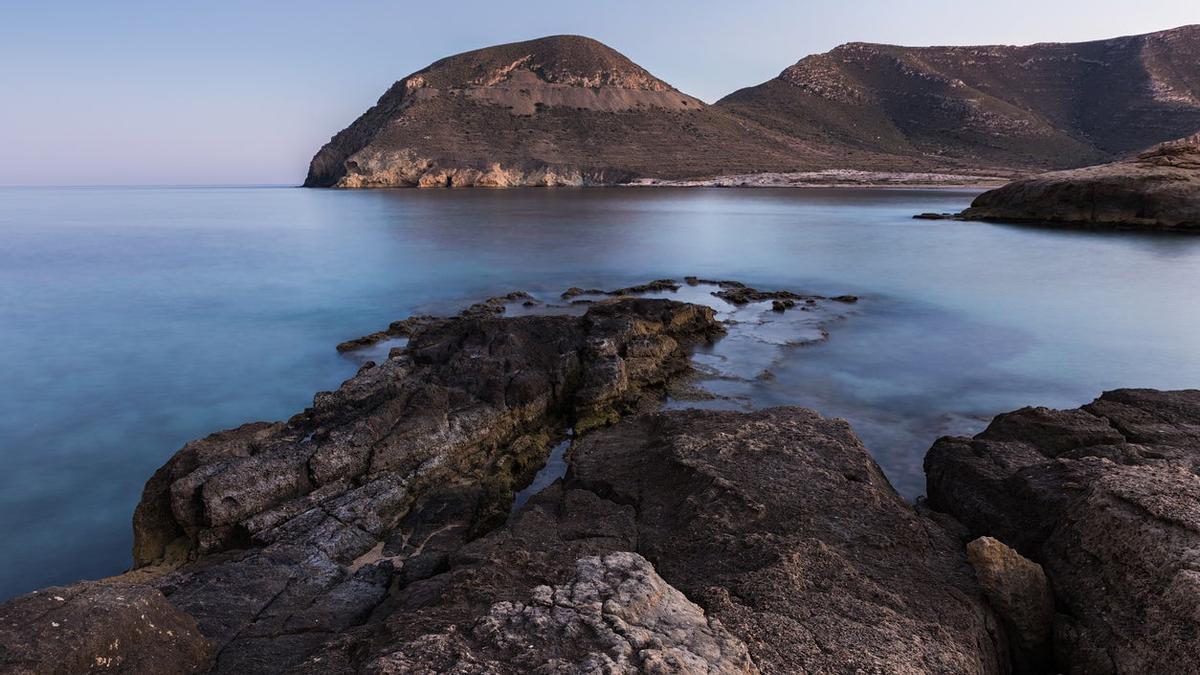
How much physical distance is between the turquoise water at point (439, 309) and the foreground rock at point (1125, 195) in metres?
3.18

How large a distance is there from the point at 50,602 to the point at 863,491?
505 centimetres

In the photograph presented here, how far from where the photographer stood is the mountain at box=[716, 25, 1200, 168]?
106m

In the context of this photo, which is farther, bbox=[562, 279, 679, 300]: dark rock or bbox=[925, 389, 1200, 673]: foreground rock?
bbox=[562, 279, 679, 300]: dark rock

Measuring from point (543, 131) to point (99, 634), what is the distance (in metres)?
104

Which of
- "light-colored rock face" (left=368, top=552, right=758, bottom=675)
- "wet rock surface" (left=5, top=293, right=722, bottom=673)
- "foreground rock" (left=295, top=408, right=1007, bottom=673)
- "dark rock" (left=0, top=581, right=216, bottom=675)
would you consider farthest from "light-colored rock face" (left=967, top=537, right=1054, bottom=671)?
"dark rock" (left=0, top=581, right=216, bottom=675)

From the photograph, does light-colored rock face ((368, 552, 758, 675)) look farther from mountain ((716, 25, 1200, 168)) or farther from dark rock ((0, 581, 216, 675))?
mountain ((716, 25, 1200, 168))

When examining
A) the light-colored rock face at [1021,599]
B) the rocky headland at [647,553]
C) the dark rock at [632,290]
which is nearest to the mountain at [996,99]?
the dark rock at [632,290]

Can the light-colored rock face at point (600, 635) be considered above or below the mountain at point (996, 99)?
below

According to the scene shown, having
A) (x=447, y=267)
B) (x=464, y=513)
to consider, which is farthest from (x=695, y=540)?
(x=447, y=267)

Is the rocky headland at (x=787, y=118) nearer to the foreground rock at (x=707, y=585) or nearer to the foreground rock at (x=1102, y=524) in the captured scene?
the foreground rock at (x=1102, y=524)

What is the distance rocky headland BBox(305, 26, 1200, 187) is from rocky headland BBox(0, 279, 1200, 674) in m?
87.8

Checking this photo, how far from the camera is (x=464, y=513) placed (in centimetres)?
617

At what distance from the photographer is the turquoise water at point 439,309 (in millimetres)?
8188

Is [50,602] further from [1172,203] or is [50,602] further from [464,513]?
[1172,203]
